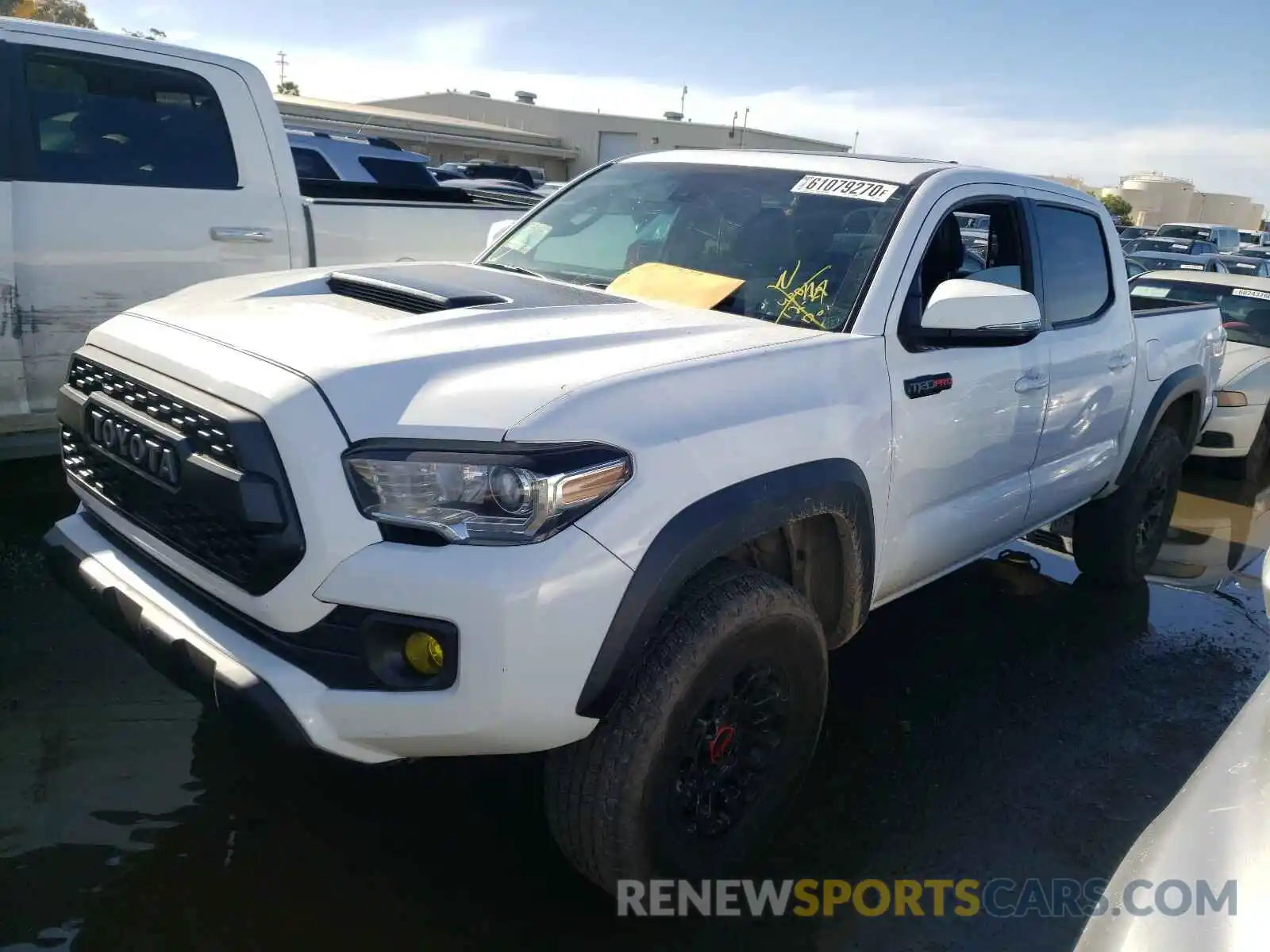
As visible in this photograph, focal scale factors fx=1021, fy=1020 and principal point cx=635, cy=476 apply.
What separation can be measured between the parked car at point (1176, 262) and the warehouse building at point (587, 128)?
110 ft

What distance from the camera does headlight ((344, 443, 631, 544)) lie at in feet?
6.90

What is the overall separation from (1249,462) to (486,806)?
23.9 ft

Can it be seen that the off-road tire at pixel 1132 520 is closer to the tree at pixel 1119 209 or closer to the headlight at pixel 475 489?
the headlight at pixel 475 489

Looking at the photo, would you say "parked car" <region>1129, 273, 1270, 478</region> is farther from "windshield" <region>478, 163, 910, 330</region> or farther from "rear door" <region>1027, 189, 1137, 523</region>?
"windshield" <region>478, 163, 910, 330</region>

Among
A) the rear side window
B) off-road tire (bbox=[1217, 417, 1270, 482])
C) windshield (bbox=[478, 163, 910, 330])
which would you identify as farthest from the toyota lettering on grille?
off-road tire (bbox=[1217, 417, 1270, 482])

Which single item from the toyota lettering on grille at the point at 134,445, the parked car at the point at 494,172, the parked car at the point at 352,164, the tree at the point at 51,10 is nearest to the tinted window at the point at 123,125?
the toyota lettering on grille at the point at 134,445

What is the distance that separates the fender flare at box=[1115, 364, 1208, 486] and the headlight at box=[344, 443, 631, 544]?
3.57 meters

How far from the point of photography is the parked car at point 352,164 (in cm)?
762

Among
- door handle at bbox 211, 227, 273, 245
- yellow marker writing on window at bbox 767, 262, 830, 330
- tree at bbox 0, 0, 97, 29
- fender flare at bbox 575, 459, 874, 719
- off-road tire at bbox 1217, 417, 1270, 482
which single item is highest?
tree at bbox 0, 0, 97, 29

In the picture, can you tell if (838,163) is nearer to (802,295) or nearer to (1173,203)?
(802,295)

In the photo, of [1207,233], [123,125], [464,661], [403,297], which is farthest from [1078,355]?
[1207,233]

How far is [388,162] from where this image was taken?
25.5ft

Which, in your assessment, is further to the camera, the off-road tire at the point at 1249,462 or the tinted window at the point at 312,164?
the off-road tire at the point at 1249,462

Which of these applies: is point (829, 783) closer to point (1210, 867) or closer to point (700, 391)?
point (700, 391)
